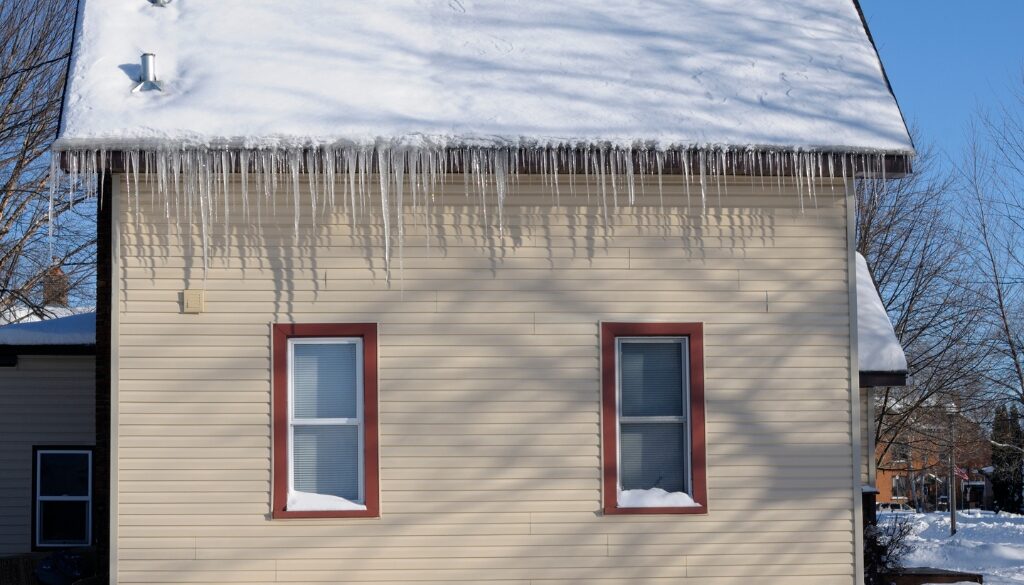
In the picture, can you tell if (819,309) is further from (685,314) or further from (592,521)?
(592,521)

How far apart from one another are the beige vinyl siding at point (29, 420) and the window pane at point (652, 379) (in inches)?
299

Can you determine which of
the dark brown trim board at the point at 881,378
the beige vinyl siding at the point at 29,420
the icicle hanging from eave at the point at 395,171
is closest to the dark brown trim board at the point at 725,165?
the icicle hanging from eave at the point at 395,171

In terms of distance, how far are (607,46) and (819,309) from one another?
315cm

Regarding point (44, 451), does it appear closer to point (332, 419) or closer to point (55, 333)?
point (55, 333)

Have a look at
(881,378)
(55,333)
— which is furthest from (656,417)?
(55,333)

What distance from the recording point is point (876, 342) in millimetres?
13312

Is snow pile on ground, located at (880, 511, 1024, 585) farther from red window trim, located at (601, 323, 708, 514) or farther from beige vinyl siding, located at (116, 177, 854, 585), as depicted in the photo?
red window trim, located at (601, 323, 708, 514)

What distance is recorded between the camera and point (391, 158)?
917 cm

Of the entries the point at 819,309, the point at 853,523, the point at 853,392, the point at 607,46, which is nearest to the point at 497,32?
the point at 607,46

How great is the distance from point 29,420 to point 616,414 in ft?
27.1

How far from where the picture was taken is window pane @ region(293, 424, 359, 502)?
9.33 meters

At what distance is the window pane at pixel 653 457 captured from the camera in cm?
956

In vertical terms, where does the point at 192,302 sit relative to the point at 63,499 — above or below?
above

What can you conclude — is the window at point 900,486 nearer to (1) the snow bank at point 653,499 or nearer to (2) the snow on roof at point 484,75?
(2) the snow on roof at point 484,75
